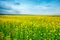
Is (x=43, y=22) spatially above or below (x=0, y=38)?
above

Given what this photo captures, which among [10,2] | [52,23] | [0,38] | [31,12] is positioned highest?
[10,2]

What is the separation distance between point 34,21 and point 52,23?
363mm

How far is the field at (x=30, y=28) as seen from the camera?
240 centimetres

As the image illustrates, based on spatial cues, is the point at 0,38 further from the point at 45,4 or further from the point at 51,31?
the point at 45,4

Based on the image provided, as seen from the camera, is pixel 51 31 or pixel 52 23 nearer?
pixel 51 31

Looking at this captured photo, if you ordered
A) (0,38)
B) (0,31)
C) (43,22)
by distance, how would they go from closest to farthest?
1. (0,38)
2. (0,31)
3. (43,22)

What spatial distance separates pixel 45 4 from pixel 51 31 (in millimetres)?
594

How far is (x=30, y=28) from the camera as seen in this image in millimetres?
2621

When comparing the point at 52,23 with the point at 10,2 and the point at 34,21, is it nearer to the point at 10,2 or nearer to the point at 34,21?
the point at 34,21

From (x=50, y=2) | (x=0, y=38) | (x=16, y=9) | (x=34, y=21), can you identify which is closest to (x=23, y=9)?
(x=16, y=9)

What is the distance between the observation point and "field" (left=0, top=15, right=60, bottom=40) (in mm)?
2404

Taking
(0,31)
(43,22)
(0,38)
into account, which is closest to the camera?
(0,38)

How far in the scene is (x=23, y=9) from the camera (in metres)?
2.77

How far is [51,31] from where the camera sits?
2473 millimetres
